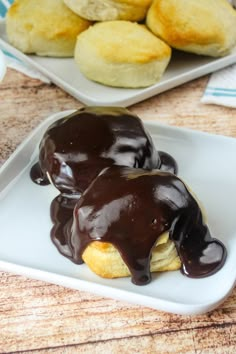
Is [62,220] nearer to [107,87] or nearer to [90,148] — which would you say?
[90,148]

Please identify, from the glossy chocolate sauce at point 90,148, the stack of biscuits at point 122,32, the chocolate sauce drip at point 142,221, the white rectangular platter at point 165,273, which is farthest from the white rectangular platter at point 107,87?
the chocolate sauce drip at point 142,221

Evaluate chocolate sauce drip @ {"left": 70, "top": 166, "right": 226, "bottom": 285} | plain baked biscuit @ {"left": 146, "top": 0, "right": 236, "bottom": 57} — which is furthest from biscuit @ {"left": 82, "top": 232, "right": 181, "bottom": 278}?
plain baked biscuit @ {"left": 146, "top": 0, "right": 236, "bottom": 57}

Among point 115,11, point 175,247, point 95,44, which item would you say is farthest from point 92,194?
point 115,11

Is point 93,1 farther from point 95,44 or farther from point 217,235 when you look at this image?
point 217,235

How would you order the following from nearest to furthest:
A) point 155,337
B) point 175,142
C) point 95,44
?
point 155,337 < point 175,142 < point 95,44

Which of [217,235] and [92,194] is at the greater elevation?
[92,194]

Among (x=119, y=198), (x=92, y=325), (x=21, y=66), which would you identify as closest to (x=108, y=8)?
(x=21, y=66)
